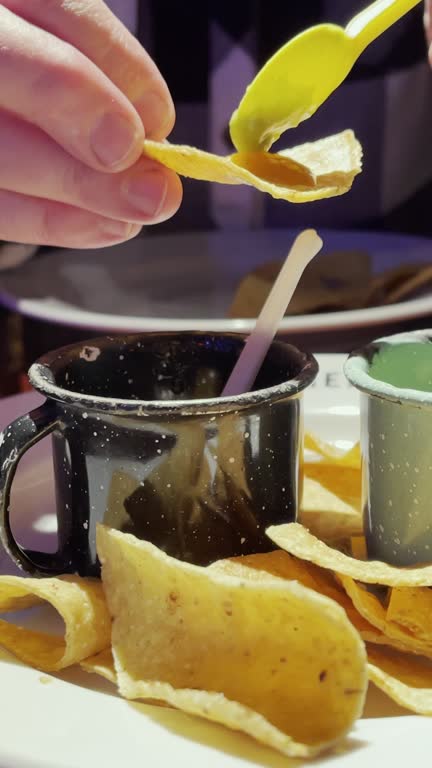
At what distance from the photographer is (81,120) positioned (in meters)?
0.75

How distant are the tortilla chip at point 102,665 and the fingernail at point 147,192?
35 cm

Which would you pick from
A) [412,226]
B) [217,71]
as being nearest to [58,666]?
[217,71]

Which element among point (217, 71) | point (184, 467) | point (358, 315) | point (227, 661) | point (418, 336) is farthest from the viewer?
point (217, 71)

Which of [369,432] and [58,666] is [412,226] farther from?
[58,666]

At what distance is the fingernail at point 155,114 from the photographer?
0.84 metres

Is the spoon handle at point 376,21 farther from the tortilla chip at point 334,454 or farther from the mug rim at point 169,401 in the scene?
the tortilla chip at point 334,454

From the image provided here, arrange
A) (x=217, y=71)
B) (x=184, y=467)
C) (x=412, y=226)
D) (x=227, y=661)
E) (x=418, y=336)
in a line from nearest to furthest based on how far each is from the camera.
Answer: (x=227, y=661) → (x=184, y=467) → (x=418, y=336) → (x=217, y=71) → (x=412, y=226)

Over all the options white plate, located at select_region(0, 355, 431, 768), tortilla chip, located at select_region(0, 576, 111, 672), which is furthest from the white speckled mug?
tortilla chip, located at select_region(0, 576, 111, 672)

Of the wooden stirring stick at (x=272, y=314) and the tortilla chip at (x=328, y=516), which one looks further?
the tortilla chip at (x=328, y=516)

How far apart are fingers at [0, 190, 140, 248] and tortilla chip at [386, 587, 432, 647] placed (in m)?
0.39

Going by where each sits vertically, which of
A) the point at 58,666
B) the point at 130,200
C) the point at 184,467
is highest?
the point at 130,200

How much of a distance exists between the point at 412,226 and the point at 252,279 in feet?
4.29

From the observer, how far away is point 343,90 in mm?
2766

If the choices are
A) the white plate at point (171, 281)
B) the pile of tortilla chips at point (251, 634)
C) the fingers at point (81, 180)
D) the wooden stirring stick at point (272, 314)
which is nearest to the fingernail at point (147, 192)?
the fingers at point (81, 180)
